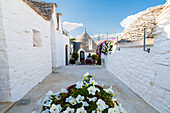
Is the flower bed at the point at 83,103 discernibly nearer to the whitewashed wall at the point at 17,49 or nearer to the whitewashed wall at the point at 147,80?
the whitewashed wall at the point at 147,80

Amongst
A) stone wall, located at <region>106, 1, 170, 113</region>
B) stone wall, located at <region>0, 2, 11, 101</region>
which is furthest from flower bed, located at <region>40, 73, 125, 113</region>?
stone wall, located at <region>0, 2, 11, 101</region>

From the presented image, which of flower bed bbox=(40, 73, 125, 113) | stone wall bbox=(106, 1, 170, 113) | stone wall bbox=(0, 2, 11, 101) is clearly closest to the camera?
flower bed bbox=(40, 73, 125, 113)

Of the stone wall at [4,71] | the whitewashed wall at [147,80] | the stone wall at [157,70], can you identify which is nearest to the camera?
the stone wall at [157,70]

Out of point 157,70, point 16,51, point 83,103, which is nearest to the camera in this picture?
point 83,103

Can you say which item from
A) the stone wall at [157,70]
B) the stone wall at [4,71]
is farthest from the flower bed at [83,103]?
the stone wall at [4,71]

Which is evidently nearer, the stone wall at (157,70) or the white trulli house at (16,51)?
the stone wall at (157,70)

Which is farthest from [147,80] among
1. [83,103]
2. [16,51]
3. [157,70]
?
[16,51]

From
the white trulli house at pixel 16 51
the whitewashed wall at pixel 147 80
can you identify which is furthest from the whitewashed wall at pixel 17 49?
the whitewashed wall at pixel 147 80

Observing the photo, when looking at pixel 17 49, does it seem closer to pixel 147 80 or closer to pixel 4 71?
pixel 4 71

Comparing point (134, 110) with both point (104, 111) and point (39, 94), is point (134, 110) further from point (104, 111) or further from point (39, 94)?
point (39, 94)

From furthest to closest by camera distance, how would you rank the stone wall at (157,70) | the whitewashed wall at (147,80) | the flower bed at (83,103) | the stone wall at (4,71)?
the stone wall at (4,71) < the whitewashed wall at (147,80) < the stone wall at (157,70) < the flower bed at (83,103)

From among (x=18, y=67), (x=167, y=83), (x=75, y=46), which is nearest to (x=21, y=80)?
(x=18, y=67)

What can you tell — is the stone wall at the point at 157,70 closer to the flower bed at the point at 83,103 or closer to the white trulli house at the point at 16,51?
the flower bed at the point at 83,103

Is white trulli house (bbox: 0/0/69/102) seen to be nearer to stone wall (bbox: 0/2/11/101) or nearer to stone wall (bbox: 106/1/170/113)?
stone wall (bbox: 0/2/11/101)
